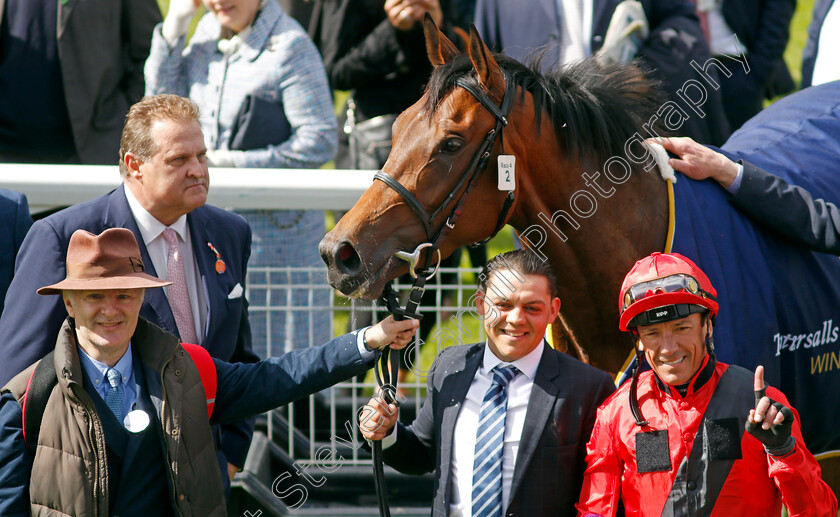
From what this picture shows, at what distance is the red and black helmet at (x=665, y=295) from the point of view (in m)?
2.51

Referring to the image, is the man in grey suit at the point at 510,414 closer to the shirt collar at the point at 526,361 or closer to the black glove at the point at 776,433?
the shirt collar at the point at 526,361

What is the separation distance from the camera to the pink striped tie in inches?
120

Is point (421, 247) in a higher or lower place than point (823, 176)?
lower

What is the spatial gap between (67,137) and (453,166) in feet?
9.76

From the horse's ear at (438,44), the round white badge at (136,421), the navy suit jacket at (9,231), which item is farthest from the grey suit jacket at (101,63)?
the round white badge at (136,421)

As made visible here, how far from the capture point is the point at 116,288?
98.9 inches

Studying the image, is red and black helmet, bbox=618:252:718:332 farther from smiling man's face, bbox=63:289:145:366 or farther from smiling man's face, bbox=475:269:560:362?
smiling man's face, bbox=63:289:145:366

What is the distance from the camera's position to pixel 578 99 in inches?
123

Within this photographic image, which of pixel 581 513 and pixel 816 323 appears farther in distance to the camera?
pixel 816 323

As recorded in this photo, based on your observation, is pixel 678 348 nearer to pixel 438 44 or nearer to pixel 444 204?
pixel 444 204

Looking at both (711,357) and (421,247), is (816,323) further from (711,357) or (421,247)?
(421,247)

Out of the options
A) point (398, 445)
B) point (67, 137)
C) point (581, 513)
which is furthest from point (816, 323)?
point (67, 137)

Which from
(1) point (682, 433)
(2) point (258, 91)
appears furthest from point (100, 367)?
(2) point (258, 91)

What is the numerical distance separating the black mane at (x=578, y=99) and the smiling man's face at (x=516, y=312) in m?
0.55
